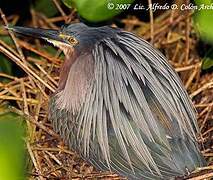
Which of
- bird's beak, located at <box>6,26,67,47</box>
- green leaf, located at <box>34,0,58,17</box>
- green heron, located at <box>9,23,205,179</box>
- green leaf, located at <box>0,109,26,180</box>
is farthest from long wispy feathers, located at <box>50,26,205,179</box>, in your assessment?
green leaf, located at <box>34,0,58,17</box>

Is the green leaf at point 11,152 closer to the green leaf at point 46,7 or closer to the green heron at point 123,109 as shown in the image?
the green heron at point 123,109

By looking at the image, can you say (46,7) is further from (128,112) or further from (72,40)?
(128,112)

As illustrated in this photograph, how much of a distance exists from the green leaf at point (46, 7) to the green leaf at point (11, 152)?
1123 millimetres

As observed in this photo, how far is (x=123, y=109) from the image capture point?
Result: 6.32 feet

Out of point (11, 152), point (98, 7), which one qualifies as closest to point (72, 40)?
point (98, 7)

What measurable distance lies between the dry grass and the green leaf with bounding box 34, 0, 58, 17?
27mm

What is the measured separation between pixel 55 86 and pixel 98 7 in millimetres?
440

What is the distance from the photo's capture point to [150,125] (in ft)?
6.27

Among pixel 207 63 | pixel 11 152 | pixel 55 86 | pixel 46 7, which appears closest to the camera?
pixel 11 152

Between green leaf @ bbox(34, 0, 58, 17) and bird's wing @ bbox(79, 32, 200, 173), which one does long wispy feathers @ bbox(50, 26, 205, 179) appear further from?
green leaf @ bbox(34, 0, 58, 17)

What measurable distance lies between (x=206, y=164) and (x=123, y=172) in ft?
0.87

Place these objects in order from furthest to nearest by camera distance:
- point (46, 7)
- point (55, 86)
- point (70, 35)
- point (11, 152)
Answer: point (46, 7), point (55, 86), point (70, 35), point (11, 152)

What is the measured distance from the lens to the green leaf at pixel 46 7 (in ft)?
8.73

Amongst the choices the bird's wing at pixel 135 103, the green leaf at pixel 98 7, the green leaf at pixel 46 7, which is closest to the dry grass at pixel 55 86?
A: the green leaf at pixel 46 7
